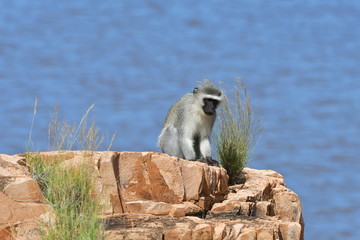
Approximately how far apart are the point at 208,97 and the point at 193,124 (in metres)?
0.45

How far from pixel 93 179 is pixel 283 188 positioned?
3455mm

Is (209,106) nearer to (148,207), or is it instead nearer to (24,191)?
(148,207)

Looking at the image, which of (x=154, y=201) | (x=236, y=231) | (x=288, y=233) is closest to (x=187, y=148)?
(x=154, y=201)

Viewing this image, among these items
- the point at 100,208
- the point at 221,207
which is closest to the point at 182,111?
the point at 221,207

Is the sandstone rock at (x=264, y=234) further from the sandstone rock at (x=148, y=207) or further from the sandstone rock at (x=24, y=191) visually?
the sandstone rock at (x=24, y=191)

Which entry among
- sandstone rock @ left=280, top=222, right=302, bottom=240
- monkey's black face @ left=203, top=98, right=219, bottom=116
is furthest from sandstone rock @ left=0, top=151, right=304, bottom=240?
monkey's black face @ left=203, top=98, right=219, bottom=116

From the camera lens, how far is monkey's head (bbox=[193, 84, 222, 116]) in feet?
38.3

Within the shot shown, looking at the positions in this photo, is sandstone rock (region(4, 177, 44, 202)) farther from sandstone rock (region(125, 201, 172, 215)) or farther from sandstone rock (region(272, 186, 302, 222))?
sandstone rock (region(272, 186, 302, 222))

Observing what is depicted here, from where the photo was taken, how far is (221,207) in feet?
31.0

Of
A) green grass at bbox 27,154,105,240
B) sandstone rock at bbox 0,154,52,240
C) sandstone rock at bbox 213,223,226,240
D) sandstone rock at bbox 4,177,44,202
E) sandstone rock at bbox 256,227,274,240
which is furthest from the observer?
sandstone rock at bbox 4,177,44,202

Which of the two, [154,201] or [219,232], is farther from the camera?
[154,201]

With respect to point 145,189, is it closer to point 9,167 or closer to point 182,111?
point 9,167

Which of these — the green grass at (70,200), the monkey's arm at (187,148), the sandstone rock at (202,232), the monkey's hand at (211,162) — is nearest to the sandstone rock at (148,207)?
the green grass at (70,200)

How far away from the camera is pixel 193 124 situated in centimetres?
1177
